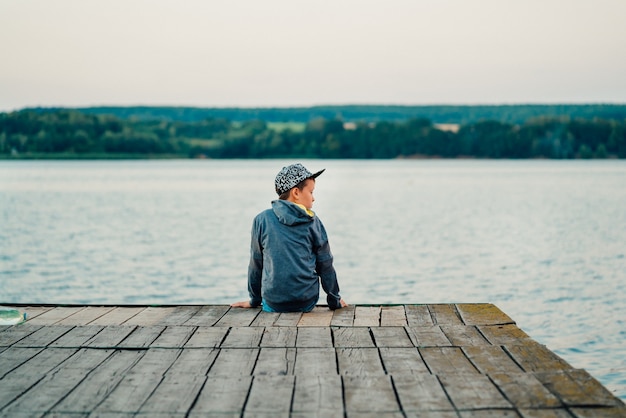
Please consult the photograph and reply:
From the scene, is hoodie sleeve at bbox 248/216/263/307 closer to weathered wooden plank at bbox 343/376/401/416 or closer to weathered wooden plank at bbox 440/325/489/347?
weathered wooden plank at bbox 440/325/489/347

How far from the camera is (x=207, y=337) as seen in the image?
4.64 metres

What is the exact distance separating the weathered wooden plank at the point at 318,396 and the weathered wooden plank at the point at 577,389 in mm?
905

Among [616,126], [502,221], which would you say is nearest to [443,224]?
[502,221]

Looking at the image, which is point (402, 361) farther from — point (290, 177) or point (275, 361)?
point (290, 177)

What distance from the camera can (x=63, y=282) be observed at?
17906 millimetres

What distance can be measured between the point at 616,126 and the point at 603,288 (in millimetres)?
93290

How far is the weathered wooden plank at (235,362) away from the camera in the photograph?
3812 millimetres

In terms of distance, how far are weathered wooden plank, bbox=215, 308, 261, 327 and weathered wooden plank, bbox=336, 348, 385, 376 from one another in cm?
99

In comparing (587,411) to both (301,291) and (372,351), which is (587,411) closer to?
(372,351)

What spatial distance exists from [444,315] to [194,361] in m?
1.98

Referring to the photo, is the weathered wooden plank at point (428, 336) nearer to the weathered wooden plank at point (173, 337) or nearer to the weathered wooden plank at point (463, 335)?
the weathered wooden plank at point (463, 335)

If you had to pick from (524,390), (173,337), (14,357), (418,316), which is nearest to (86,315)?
(173,337)

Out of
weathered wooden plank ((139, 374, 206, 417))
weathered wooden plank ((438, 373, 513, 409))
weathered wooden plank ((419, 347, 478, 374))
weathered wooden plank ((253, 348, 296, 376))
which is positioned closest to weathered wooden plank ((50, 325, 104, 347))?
weathered wooden plank ((139, 374, 206, 417))

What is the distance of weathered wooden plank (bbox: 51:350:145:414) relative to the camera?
10.8 feet
